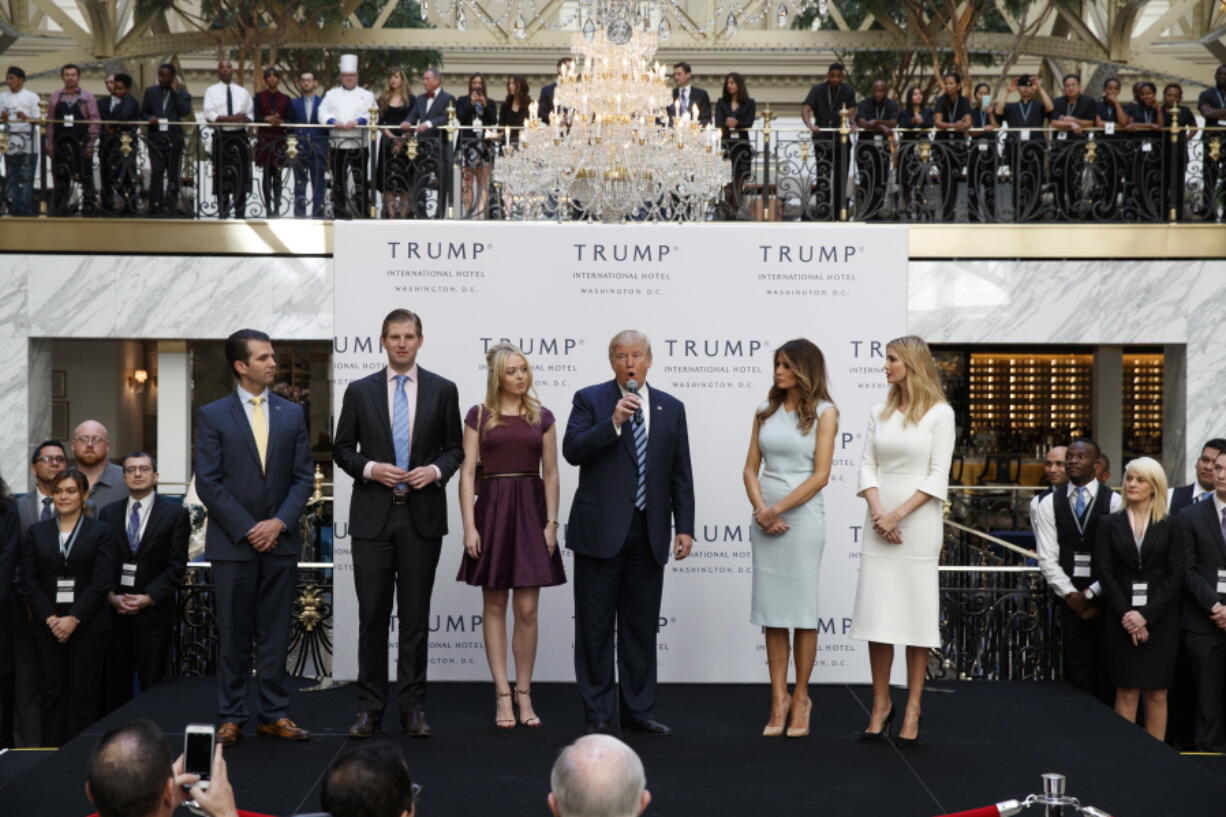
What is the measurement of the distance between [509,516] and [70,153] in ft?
33.4

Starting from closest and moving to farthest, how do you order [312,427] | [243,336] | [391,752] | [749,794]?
[391,752] → [749,794] → [243,336] → [312,427]

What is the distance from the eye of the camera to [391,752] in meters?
3.08

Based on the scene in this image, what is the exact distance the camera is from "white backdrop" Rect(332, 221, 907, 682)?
7309 mm

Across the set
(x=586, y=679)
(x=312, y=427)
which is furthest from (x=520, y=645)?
(x=312, y=427)

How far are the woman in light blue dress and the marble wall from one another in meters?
8.61

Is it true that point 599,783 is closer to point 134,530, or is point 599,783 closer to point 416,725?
point 416,725

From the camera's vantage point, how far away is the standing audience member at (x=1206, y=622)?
7219mm

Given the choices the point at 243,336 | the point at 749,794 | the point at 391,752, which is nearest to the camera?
the point at 391,752

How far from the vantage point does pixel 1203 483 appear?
26.2 feet

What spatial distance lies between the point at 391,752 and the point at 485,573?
10.6ft

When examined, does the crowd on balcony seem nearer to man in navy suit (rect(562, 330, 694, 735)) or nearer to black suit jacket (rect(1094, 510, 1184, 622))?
black suit jacket (rect(1094, 510, 1184, 622))

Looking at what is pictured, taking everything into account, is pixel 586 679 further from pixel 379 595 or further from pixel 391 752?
pixel 391 752

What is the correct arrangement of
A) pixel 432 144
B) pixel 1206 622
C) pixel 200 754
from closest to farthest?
1. pixel 200 754
2. pixel 1206 622
3. pixel 432 144

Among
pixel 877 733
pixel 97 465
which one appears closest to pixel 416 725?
pixel 877 733
